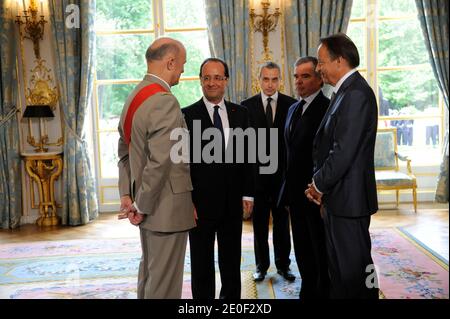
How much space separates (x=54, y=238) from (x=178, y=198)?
3.44 metres

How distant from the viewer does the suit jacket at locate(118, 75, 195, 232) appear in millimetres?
2473

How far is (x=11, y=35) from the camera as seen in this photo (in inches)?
247

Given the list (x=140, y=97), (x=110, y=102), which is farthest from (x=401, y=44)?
(x=140, y=97)

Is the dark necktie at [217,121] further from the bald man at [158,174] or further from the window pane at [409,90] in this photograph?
the window pane at [409,90]

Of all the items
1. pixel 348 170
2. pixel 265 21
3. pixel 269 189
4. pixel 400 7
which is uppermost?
pixel 400 7

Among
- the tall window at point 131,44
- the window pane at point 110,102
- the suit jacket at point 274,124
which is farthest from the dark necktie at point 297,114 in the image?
the window pane at point 110,102

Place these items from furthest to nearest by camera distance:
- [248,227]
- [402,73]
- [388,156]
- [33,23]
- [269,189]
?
[402,73] → [388,156] → [33,23] → [248,227] → [269,189]

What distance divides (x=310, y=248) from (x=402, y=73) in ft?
13.0

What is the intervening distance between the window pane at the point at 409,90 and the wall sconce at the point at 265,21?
1.48 meters

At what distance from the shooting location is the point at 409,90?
259 inches

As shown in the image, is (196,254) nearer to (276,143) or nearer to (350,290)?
(350,290)

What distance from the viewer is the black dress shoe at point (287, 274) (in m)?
3.86

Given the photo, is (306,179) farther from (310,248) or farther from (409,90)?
(409,90)

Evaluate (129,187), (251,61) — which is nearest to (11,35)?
(251,61)
